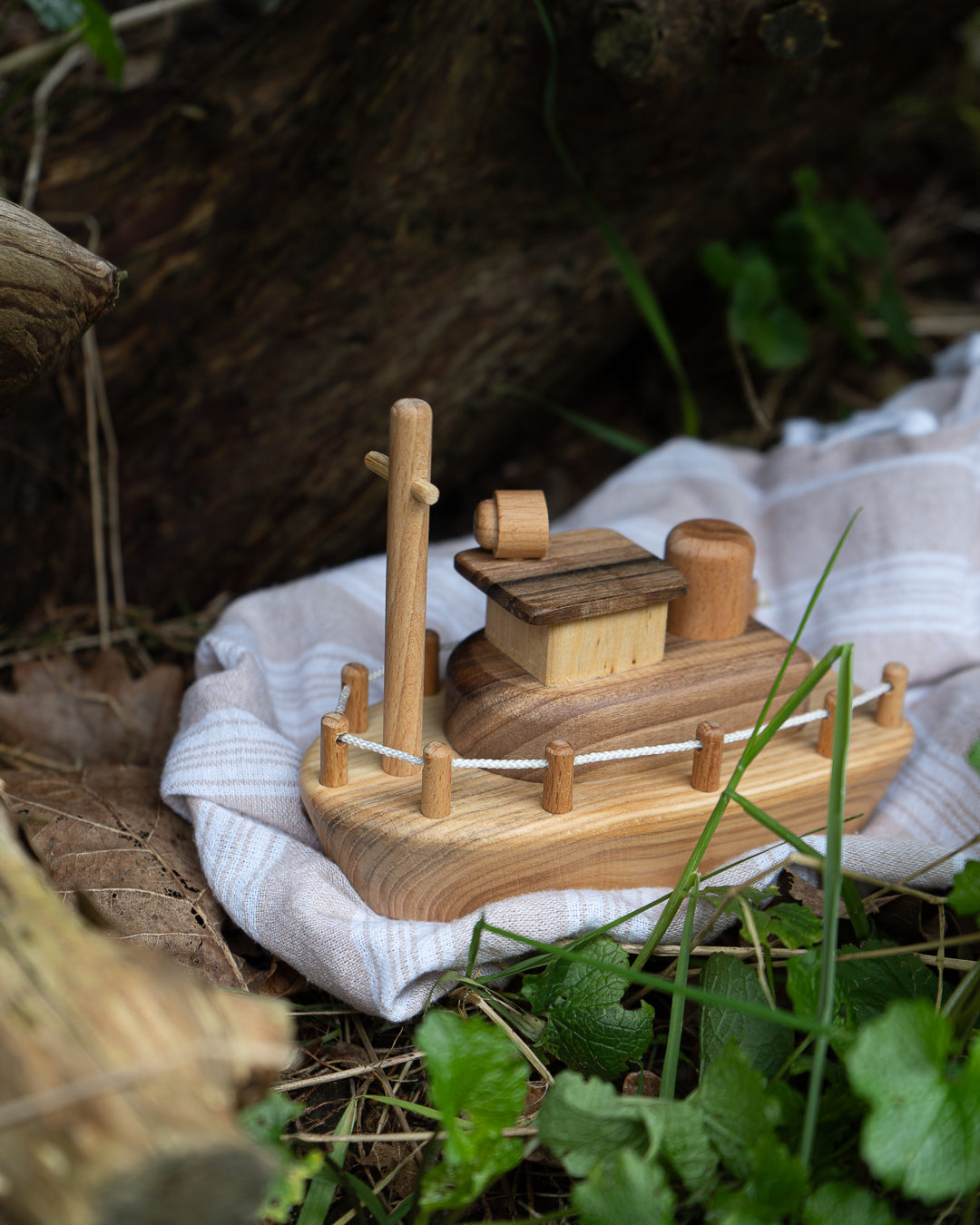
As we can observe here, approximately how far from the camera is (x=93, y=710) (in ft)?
5.44

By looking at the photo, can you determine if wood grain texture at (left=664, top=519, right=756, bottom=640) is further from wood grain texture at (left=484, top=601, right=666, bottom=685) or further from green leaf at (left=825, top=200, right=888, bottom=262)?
green leaf at (left=825, top=200, right=888, bottom=262)

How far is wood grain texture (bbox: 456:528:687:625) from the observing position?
3.92ft

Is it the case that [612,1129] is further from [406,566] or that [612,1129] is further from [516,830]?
[406,566]

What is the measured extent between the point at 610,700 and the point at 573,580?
6.1 inches

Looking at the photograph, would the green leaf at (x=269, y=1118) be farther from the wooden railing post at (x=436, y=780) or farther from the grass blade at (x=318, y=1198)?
the wooden railing post at (x=436, y=780)

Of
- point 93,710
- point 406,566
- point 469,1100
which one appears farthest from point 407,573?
point 93,710

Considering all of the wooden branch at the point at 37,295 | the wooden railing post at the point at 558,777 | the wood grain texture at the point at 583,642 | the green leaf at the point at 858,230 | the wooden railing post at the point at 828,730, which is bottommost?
the wooden railing post at the point at 558,777

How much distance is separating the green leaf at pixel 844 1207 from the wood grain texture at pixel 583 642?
596 millimetres

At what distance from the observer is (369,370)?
6.68 ft

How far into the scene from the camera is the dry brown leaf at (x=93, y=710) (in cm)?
160

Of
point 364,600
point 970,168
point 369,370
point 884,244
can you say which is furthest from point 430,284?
point 970,168

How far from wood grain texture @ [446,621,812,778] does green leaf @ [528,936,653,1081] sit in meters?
0.25

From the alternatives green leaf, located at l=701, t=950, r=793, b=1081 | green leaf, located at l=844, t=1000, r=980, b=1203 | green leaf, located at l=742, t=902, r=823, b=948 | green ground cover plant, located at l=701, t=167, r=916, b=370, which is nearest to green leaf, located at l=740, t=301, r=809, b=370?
green ground cover plant, located at l=701, t=167, r=916, b=370

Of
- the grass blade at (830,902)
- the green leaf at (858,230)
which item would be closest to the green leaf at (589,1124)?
the grass blade at (830,902)
